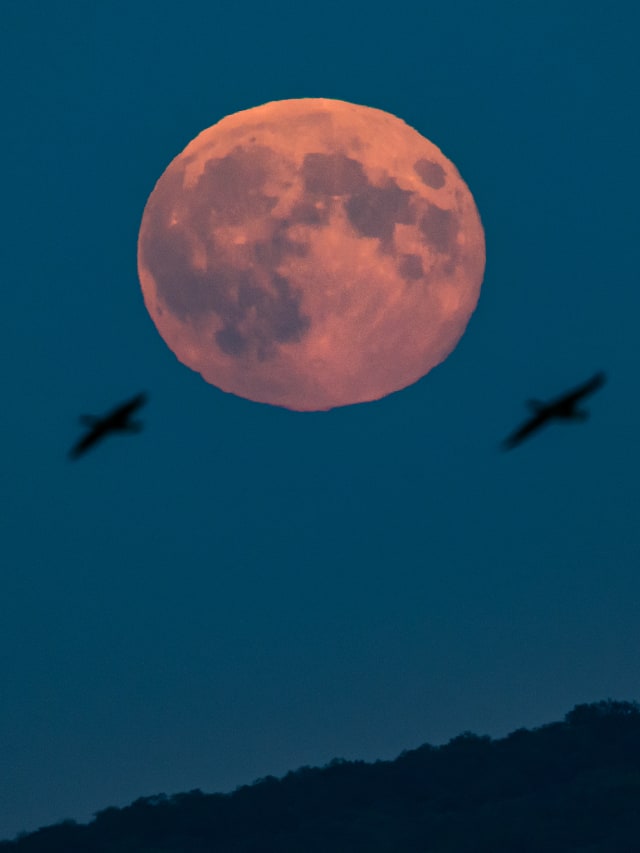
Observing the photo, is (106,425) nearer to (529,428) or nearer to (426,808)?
(529,428)

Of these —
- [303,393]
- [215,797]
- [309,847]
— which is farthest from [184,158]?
[215,797]

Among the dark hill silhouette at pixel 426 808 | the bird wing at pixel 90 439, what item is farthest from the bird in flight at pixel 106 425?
the dark hill silhouette at pixel 426 808

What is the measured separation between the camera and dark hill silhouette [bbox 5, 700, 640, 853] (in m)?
112

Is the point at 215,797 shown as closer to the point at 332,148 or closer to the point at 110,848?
the point at 110,848

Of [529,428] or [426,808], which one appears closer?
[529,428]

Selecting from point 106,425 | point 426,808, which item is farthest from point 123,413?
point 426,808

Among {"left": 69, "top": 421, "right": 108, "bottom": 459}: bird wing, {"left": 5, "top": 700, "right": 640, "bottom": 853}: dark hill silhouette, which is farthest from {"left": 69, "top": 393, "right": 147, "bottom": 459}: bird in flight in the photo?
{"left": 5, "top": 700, "right": 640, "bottom": 853}: dark hill silhouette

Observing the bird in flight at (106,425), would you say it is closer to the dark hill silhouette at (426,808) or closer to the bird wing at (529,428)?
the bird wing at (529,428)

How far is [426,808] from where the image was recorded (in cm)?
11906

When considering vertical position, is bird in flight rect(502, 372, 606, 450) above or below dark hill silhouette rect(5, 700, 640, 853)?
Result: below

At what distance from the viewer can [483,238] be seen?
5541 cm

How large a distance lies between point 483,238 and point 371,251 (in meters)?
4.86

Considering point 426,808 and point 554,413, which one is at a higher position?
→ point 426,808

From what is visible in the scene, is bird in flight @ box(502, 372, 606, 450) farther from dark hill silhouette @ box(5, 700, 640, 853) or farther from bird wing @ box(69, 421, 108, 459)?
dark hill silhouette @ box(5, 700, 640, 853)
